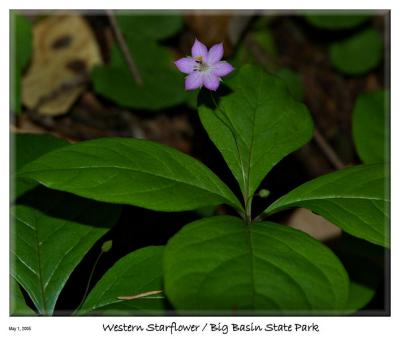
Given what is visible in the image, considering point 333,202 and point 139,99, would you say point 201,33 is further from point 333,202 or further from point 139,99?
point 333,202

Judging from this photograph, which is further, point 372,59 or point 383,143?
point 372,59

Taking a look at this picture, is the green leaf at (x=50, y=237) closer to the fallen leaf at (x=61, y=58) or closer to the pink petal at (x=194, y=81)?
the pink petal at (x=194, y=81)

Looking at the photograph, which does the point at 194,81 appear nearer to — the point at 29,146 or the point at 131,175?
the point at 131,175

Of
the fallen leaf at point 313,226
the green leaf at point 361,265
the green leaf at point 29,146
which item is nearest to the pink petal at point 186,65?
the green leaf at point 29,146

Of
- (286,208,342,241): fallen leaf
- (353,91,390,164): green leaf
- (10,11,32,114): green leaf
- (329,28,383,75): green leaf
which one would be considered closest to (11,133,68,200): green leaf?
(10,11,32,114): green leaf

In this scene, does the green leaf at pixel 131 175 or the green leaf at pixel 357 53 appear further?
the green leaf at pixel 357 53

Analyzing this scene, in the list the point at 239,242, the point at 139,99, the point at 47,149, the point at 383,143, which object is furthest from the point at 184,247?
the point at 139,99
